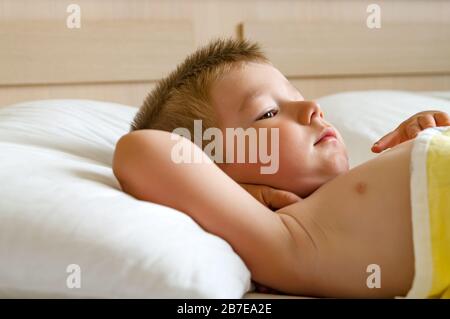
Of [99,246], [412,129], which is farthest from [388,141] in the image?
[99,246]

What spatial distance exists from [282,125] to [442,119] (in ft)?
1.05

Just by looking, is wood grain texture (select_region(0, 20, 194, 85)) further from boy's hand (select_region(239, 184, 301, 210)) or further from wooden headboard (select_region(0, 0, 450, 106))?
boy's hand (select_region(239, 184, 301, 210))

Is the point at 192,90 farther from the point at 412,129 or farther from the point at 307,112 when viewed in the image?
the point at 412,129

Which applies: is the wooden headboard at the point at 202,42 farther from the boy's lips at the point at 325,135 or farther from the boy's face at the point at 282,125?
the boy's lips at the point at 325,135

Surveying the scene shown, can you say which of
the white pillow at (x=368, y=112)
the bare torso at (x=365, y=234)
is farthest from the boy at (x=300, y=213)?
the white pillow at (x=368, y=112)

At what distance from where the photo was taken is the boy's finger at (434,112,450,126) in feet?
A: 3.90

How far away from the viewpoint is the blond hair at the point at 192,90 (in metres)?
1.12

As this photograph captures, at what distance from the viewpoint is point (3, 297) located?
0.84 meters

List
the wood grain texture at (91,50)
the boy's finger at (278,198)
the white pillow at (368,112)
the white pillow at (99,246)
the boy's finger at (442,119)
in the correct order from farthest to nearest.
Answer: the wood grain texture at (91,50) < the white pillow at (368,112) < the boy's finger at (442,119) < the boy's finger at (278,198) < the white pillow at (99,246)

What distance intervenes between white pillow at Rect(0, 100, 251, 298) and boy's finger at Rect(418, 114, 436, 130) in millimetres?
502

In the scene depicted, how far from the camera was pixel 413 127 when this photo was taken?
121cm

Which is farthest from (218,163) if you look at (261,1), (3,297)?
(261,1)

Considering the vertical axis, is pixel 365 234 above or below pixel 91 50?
below
